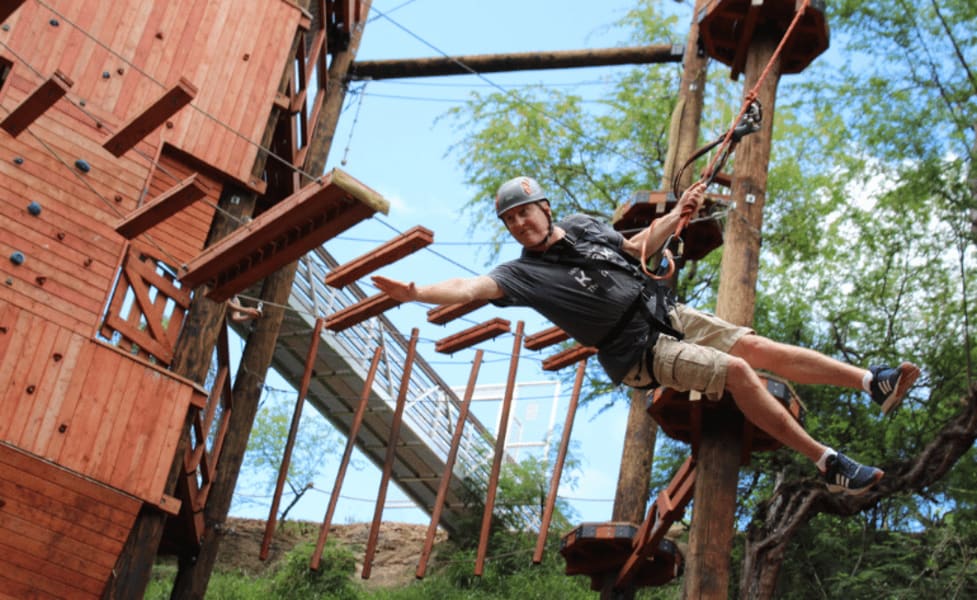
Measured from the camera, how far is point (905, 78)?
60.6 ft

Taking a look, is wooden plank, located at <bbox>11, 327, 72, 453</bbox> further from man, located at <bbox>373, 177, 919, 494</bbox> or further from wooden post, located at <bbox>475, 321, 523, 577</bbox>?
man, located at <bbox>373, 177, 919, 494</bbox>

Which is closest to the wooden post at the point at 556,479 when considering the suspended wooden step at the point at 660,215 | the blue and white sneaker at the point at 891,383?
the suspended wooden step at the point at 660,215

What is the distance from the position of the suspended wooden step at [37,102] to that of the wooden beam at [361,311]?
4187mm

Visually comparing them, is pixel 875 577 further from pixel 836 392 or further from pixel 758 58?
pixel 758 58

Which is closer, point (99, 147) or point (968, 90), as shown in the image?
point (99, 147)

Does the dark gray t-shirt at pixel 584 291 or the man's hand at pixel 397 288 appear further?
the dark gray t-shirt at pixel 584 291

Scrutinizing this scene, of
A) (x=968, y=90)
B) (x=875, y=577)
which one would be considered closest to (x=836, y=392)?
(x=875, y=577)

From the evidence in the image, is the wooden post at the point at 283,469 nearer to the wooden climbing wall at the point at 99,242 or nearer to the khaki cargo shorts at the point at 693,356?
the wooden climbing wall at the point at 99,242

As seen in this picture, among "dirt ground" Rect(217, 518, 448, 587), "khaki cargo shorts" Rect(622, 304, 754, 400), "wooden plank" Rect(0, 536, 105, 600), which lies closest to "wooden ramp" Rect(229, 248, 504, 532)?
"dirt ground" Rect(217, 518, 448, 587)

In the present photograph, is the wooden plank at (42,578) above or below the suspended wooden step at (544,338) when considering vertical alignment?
below

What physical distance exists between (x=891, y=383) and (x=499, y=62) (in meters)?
12.6

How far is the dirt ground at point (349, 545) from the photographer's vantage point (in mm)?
20941

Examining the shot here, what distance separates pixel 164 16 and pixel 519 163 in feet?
30.4

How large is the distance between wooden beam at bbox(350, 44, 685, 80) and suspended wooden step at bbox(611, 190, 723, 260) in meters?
5.35
